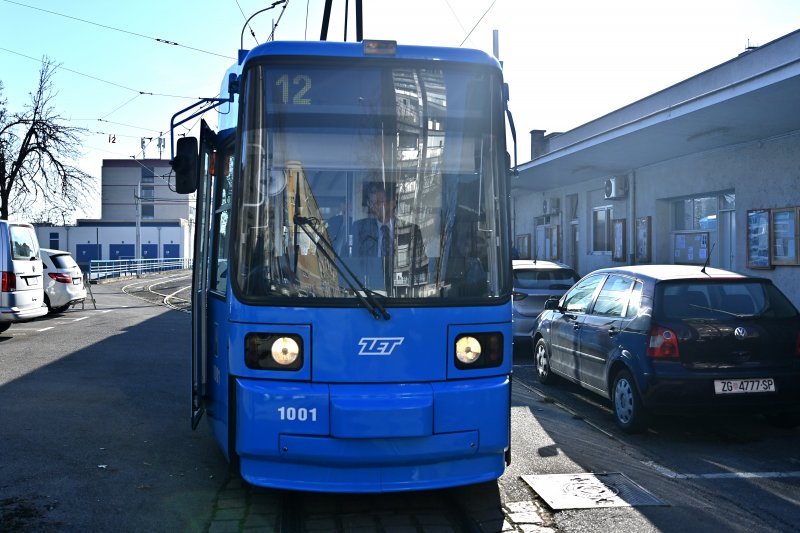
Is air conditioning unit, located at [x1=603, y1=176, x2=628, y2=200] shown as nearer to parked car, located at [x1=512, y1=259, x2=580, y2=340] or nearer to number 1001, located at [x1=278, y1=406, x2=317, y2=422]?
parked car, located at [x1=512, y1=259, x2=580, y2=340]

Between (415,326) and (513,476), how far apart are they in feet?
5.75

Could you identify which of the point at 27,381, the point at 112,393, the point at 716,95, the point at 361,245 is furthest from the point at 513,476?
the point at 716,95

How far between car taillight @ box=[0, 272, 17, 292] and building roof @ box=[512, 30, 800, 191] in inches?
447

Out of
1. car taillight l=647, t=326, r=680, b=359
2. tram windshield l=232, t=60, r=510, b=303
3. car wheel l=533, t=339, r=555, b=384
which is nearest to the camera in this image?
tram windshield l=232, t=60, r=510, b=303

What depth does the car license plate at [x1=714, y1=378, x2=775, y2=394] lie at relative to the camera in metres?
6.95

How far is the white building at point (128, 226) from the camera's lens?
68.8 meters

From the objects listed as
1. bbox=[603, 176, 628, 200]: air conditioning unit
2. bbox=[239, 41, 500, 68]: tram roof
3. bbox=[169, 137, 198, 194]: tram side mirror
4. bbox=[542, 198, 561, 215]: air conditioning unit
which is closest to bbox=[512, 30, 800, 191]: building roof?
bbox=[603, 176, 628, 200]: air conditioning unit

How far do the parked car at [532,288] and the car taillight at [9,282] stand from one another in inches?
343

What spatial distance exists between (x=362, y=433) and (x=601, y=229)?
18.6 meters

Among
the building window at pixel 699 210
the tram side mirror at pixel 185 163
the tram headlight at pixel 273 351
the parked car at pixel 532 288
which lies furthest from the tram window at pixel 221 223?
the building window at pixel 699 210

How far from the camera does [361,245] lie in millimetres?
5031

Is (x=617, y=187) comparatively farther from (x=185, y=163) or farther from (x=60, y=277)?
(x=185, y=163)

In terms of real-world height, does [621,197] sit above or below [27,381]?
above

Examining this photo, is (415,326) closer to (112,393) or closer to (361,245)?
(361,245)
